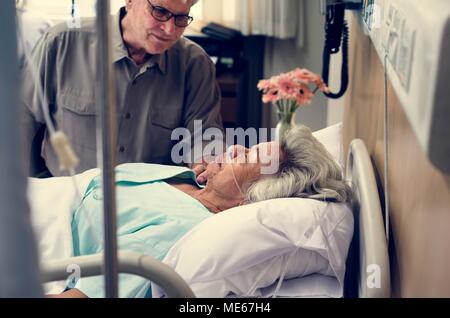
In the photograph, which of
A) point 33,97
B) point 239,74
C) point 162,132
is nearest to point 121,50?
point 162,132

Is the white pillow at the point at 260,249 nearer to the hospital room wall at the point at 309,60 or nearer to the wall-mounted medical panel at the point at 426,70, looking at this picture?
the wall-mounted medical panel at the point at 426,70

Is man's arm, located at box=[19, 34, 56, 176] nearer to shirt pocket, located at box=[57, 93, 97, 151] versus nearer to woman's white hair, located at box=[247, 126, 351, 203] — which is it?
shirt pocket, located at box=[57, 93, 97, 151]

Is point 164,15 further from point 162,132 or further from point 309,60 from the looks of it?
point 309,60

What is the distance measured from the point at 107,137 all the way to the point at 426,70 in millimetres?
258

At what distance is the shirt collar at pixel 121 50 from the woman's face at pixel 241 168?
326 millimetres

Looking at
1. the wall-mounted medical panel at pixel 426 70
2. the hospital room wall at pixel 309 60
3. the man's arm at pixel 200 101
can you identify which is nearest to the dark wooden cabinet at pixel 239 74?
the hospital room wall at pixel 309 60

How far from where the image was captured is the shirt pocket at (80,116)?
989 millimetres

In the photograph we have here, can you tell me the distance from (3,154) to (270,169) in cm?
79

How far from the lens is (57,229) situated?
3.45 ft

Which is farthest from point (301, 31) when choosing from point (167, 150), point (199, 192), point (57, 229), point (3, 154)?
point (3, 154)

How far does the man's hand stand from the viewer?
1.28 metres

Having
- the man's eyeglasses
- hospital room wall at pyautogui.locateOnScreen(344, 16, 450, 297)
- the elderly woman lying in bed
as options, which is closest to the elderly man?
the man's eyeglasses
